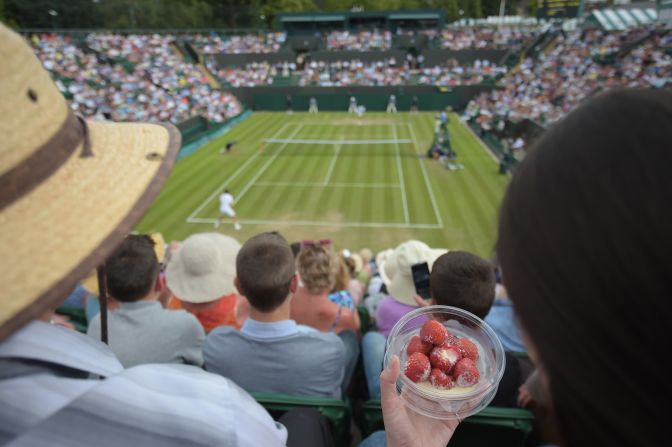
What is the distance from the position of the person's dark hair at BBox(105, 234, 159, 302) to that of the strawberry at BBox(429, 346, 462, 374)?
2588 mm

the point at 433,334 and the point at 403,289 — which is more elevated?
the point at 433,334

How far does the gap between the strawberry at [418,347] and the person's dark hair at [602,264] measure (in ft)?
3.56

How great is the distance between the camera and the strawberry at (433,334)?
1.92 m

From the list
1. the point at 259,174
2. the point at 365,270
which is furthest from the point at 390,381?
the point at 259,174

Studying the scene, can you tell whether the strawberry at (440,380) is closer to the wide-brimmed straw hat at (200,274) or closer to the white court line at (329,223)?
the wide-brimmed straw hat at (200,274)

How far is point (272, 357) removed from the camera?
9.61 feet

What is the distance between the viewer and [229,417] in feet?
3.58

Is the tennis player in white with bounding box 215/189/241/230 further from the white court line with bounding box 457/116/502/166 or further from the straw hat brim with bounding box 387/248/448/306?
the white court line with bounding box 457/116/502/166

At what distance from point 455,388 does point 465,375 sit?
76 millimetres

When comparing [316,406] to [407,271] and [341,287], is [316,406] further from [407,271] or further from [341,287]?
[341,287]

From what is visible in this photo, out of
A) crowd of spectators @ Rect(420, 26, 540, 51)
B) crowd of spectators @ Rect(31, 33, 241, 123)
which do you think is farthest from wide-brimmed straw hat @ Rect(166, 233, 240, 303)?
crowd of spectators @ Rect(420, 26, 540, 51)

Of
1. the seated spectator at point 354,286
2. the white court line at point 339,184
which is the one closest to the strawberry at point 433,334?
the seated spectator at point 354,286

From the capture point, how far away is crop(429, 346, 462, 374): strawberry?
73.3 inches

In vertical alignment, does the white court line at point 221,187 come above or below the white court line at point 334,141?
below
